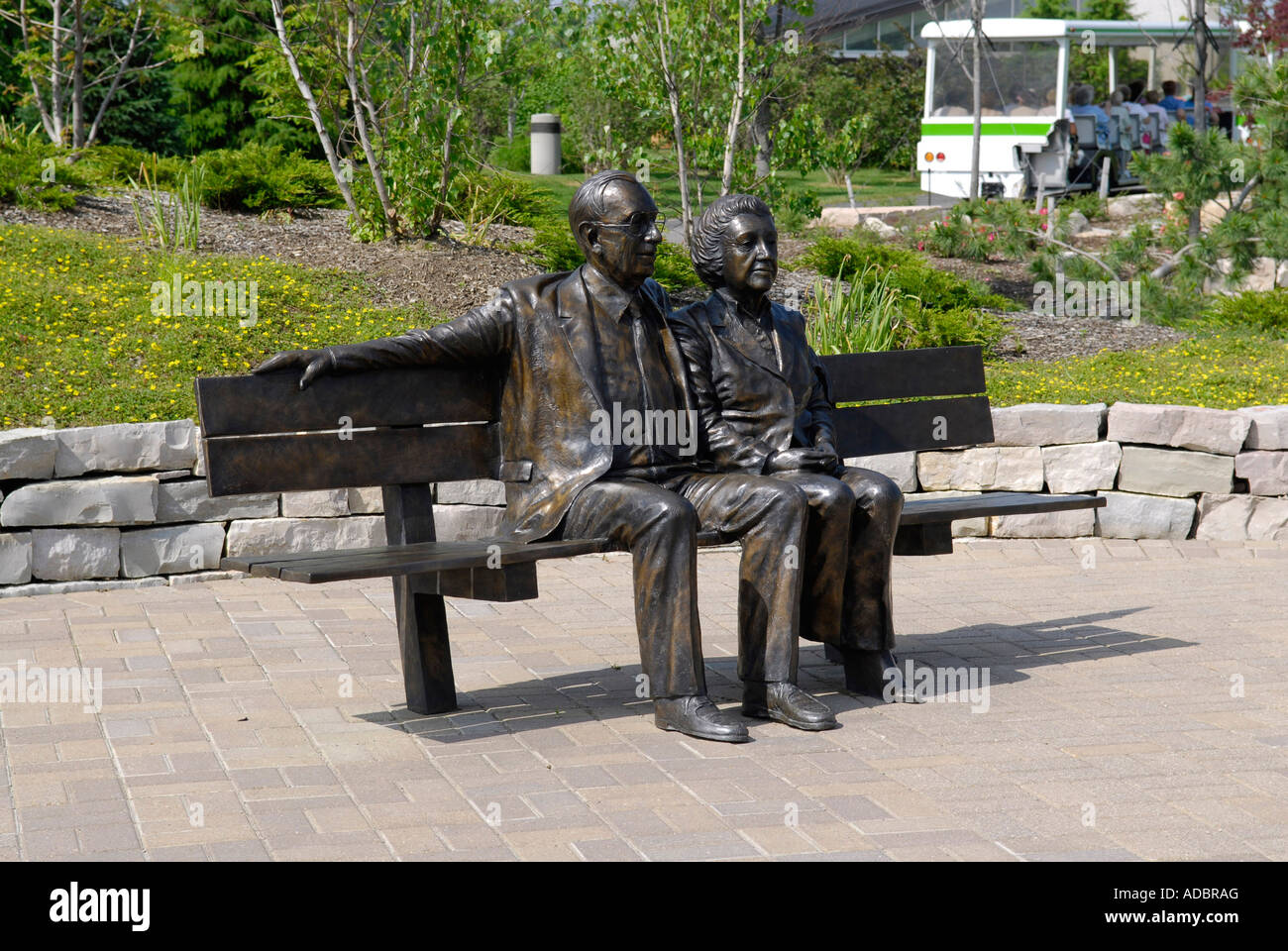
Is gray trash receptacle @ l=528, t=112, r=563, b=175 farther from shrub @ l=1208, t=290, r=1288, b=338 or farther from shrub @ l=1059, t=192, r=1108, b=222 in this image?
shrub @ l=1208, t=290, r=1288, b=338

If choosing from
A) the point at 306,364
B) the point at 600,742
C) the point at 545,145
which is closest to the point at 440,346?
the point at 306,364

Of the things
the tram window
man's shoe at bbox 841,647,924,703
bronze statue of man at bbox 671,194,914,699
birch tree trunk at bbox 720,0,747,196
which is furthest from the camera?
the tram window

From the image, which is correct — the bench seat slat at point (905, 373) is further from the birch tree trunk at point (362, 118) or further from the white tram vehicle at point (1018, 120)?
the white tram vehicle at point (1018, 120)

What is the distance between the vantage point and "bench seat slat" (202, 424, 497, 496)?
423cm

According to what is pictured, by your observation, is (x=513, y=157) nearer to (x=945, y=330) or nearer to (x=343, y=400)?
(x=945, y=330)

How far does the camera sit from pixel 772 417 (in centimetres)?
468

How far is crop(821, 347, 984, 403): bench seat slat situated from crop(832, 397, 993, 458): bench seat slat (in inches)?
1.9

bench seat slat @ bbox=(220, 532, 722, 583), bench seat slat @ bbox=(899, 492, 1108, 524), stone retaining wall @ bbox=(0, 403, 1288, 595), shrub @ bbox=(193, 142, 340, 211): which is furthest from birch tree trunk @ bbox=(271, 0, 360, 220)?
bench seat slat @ bbox=(220, 532, 722, 583)

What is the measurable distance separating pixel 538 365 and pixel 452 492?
7.64 feet

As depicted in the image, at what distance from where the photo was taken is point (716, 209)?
468cm

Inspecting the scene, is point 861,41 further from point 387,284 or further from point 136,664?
point 136,664

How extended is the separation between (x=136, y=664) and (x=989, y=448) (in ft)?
13.8

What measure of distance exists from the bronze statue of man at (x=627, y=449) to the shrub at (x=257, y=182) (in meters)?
6.39

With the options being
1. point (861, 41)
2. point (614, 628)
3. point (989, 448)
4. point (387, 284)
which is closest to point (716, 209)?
point (614, 628)
